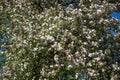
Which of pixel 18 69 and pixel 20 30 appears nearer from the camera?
pixel 18 69

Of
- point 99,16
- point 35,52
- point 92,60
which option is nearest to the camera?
point 92,60

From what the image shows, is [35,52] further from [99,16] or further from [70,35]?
[99,16]

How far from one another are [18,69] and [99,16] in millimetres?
4070

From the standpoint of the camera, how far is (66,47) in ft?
47.7

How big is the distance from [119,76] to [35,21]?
4.70 metres

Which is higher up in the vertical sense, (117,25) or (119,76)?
(117,25)

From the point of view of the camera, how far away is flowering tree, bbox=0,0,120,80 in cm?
1416

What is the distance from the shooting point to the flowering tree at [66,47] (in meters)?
14.2

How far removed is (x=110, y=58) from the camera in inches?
609

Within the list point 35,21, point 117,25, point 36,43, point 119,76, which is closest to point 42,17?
point 35,21

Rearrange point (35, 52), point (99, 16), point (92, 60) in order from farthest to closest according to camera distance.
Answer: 1. point (99, 16)
2. point (35, 52)
3. point (92, 60)

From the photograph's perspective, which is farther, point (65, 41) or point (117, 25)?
point (117, 25)

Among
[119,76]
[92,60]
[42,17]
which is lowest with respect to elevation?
[119,76]

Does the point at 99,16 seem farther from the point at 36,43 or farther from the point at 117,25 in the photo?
the point at 36,43
